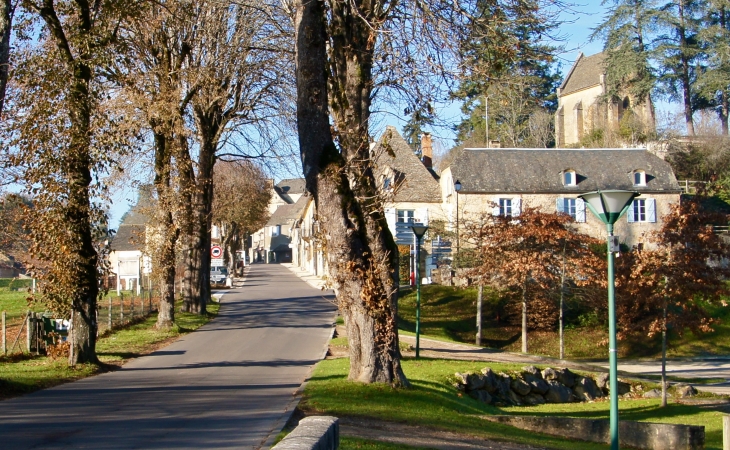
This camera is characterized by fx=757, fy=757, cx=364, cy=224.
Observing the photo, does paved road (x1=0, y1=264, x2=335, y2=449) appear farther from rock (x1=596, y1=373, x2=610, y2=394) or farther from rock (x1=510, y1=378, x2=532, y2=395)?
rock (x1=596, y1=373, x2=610, y2=394)

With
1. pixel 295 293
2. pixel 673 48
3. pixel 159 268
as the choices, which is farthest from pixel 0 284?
pixel 673 48

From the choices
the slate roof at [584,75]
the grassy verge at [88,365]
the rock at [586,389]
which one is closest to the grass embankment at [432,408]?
the rock at [586,389]

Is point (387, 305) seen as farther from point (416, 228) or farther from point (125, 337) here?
point (125, 337)

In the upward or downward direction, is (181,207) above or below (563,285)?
above

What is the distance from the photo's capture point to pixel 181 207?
24.8m

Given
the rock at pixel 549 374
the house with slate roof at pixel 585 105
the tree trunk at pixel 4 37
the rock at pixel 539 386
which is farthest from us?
the house with slate roof at pixel 585 105

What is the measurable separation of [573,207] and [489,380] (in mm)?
27773

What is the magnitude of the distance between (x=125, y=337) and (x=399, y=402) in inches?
551

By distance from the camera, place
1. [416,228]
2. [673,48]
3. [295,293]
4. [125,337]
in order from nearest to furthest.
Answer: [416,228] → [125,337] → [295,293] → [673,48]

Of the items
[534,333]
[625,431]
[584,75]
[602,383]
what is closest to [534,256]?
[602,383]

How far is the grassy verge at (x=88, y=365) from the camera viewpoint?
14.3 meters

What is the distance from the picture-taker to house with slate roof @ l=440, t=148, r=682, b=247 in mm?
44281

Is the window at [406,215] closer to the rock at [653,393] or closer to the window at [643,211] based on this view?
the window at [643,211]

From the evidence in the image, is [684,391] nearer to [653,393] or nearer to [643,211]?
[653,393]
